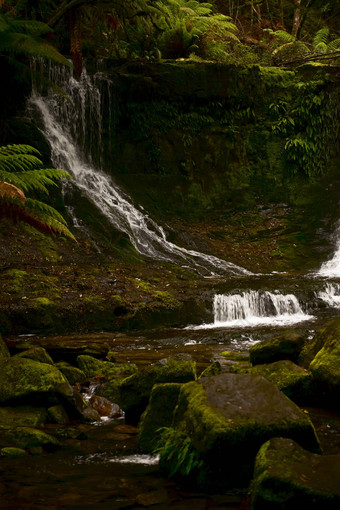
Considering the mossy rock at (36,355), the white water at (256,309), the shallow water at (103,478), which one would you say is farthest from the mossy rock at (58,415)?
the white water at (256,309)

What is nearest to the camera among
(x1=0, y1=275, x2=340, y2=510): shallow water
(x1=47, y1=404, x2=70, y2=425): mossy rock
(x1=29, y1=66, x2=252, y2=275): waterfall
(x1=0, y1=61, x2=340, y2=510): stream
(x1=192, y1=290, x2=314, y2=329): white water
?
(x1=0, y1=275, x2=340, y2=510): shallow water

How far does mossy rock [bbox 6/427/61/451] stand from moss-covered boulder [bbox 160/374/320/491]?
894 mm

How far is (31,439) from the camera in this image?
370 centimetres

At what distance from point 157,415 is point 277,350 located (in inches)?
92.0

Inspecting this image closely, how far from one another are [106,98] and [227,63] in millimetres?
4227

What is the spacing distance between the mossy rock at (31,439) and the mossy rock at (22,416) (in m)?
0.19

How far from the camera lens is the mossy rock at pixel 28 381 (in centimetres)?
439

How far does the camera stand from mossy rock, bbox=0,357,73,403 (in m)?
4.39

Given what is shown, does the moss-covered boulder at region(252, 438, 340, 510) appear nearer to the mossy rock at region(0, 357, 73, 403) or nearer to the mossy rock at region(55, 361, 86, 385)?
the mossy rock at region(0, 357, 73, 403)

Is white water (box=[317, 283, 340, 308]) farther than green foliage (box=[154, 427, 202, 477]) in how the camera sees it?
Yes

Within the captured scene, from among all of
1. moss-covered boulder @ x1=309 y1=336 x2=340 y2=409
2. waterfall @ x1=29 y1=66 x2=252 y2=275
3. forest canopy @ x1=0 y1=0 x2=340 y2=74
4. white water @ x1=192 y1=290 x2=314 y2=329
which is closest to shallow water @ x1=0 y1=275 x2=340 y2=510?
moss-covered boulder @ x1=309 y1=336 x2=340 y2=409

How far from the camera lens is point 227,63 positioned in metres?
17.1

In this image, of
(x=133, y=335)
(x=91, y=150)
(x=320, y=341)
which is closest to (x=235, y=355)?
(x=320, y=341)

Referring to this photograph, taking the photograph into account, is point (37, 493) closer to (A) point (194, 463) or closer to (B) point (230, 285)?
(A) point (194, 463)
